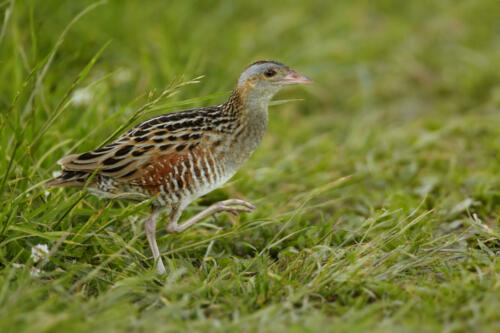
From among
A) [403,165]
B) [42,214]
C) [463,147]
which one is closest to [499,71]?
[463,147]

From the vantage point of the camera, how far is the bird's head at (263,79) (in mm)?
4539

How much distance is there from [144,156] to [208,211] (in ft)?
1.99

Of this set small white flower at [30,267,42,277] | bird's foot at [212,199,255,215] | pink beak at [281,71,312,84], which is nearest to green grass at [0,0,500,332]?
small white flower at [30,267,42,277]

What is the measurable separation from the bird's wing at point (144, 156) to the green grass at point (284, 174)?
0.20m

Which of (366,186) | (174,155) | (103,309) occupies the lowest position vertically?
(366,186)

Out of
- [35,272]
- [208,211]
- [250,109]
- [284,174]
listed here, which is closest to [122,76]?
[284,174]

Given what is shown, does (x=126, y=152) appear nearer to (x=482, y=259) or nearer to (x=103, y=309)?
(x=103, y=309)

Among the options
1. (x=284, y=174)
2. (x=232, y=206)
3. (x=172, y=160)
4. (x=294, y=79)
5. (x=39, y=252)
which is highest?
(x=294, y=79)

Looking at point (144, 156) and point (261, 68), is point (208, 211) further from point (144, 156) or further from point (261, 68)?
point (261, 68)

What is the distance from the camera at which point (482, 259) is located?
4.03 metres

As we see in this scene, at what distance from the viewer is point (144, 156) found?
4.23m

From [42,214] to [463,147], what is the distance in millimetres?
3963

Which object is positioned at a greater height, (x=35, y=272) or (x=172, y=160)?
(x=172, y=160)

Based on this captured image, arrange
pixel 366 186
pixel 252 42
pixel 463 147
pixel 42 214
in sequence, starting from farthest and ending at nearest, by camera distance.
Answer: pixel 252 42
pixel 463 147
pixel 366 186
pixel 42 214
